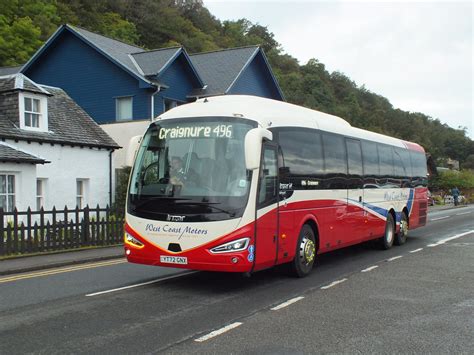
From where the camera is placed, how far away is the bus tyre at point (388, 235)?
14.3 m

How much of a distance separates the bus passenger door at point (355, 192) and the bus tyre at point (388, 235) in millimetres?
2114

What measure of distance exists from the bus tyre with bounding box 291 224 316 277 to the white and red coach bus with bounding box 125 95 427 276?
0.02 m

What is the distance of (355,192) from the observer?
12.1 meters

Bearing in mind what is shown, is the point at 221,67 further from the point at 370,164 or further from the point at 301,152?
the point at 301,152

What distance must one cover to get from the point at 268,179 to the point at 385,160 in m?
7.10

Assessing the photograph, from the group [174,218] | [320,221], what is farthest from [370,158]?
[174,218]

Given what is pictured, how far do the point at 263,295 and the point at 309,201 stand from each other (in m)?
2.37

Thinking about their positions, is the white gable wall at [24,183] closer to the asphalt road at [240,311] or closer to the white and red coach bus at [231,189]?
the asphalt road at [240,311]

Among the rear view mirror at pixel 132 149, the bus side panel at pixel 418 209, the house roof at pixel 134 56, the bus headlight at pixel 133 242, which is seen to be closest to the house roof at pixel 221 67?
the house roof at pixel 134 56

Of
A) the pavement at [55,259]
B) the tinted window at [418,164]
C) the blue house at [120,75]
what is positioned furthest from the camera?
the blue house at [120,75]

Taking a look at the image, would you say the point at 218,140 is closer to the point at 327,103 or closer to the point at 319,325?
the point at 319,325

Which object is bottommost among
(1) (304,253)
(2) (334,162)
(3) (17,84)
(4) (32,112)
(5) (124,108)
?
(1) (304,253)

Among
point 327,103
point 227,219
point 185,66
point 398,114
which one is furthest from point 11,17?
point 398,114

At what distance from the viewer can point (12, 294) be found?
8430mm
